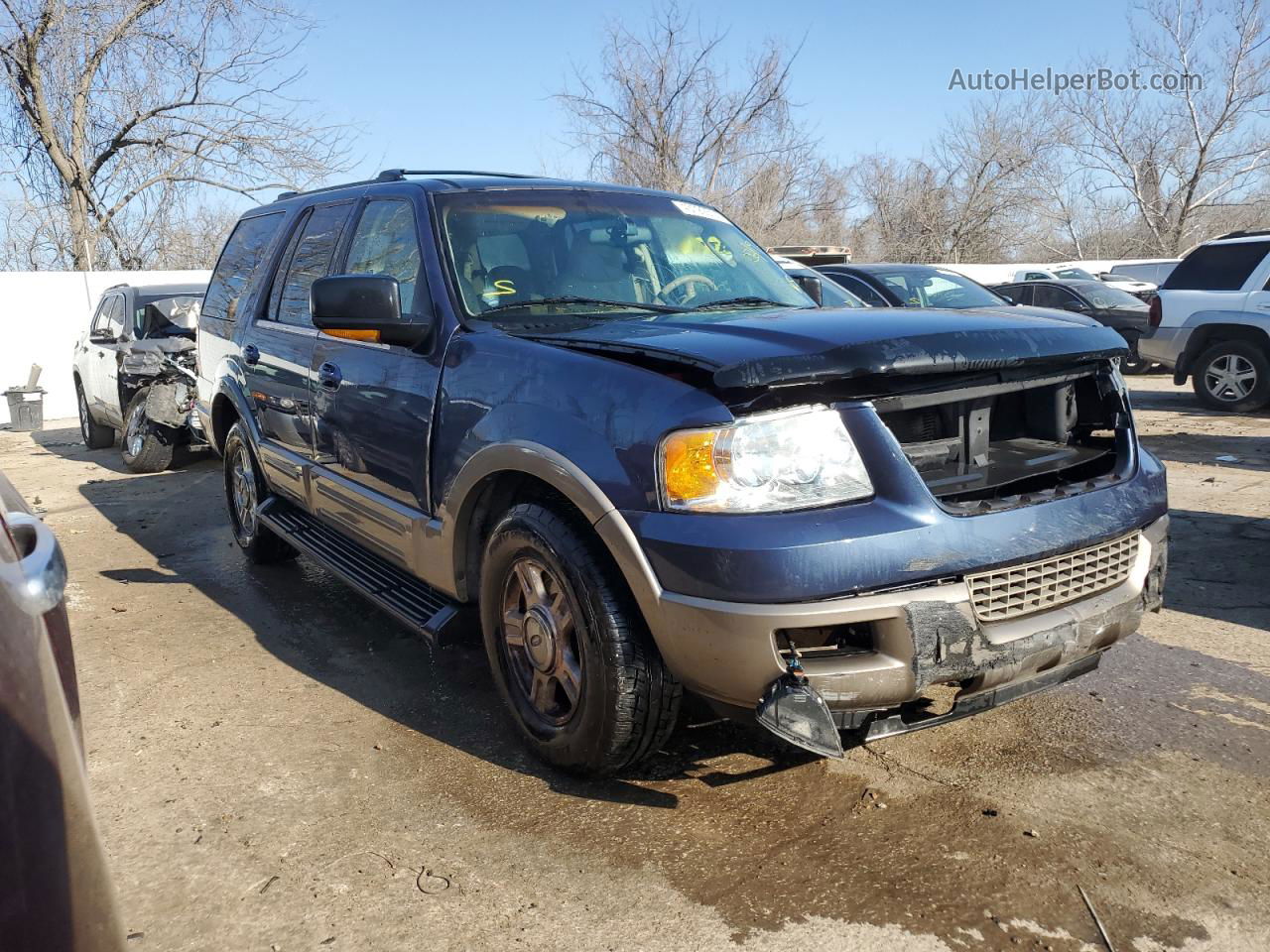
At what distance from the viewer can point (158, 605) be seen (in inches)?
209

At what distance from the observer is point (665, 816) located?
2.95m

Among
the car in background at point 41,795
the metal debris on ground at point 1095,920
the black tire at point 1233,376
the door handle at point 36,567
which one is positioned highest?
the door handle at point 36,567

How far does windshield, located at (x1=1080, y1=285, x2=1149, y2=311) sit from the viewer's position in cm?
1578

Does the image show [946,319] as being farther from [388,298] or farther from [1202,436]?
[1202,436]

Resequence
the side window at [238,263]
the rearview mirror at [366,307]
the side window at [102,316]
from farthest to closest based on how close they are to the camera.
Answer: the side window at [102,316] < the side window at [238,263] < the rearview mirror at [366,307]

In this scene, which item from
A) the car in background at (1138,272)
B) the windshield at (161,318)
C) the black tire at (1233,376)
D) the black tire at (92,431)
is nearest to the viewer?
the windshield at (161,318)

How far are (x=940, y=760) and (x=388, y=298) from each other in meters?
2.37

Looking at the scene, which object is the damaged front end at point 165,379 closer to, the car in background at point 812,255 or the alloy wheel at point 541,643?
the alloy wheel at point 541,643

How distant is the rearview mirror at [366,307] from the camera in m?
3.39

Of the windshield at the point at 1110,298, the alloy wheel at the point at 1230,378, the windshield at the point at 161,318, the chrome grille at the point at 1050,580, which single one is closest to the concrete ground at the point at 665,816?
the chrome grille at the point at 1050,580

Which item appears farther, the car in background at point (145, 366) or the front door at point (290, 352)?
the car in background at point (145, 366)

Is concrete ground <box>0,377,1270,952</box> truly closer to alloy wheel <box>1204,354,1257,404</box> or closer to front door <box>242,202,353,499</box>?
front door <box>242,202,353,499</box>

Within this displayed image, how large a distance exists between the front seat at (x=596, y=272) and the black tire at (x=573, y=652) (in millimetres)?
1032

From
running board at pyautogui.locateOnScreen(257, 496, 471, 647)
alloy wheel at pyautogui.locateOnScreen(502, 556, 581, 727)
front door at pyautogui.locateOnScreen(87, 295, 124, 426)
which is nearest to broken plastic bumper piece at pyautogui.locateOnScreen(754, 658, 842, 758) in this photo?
alloy wheel at pyautogui.locateOnScreen(502, 556, 581, 727)
